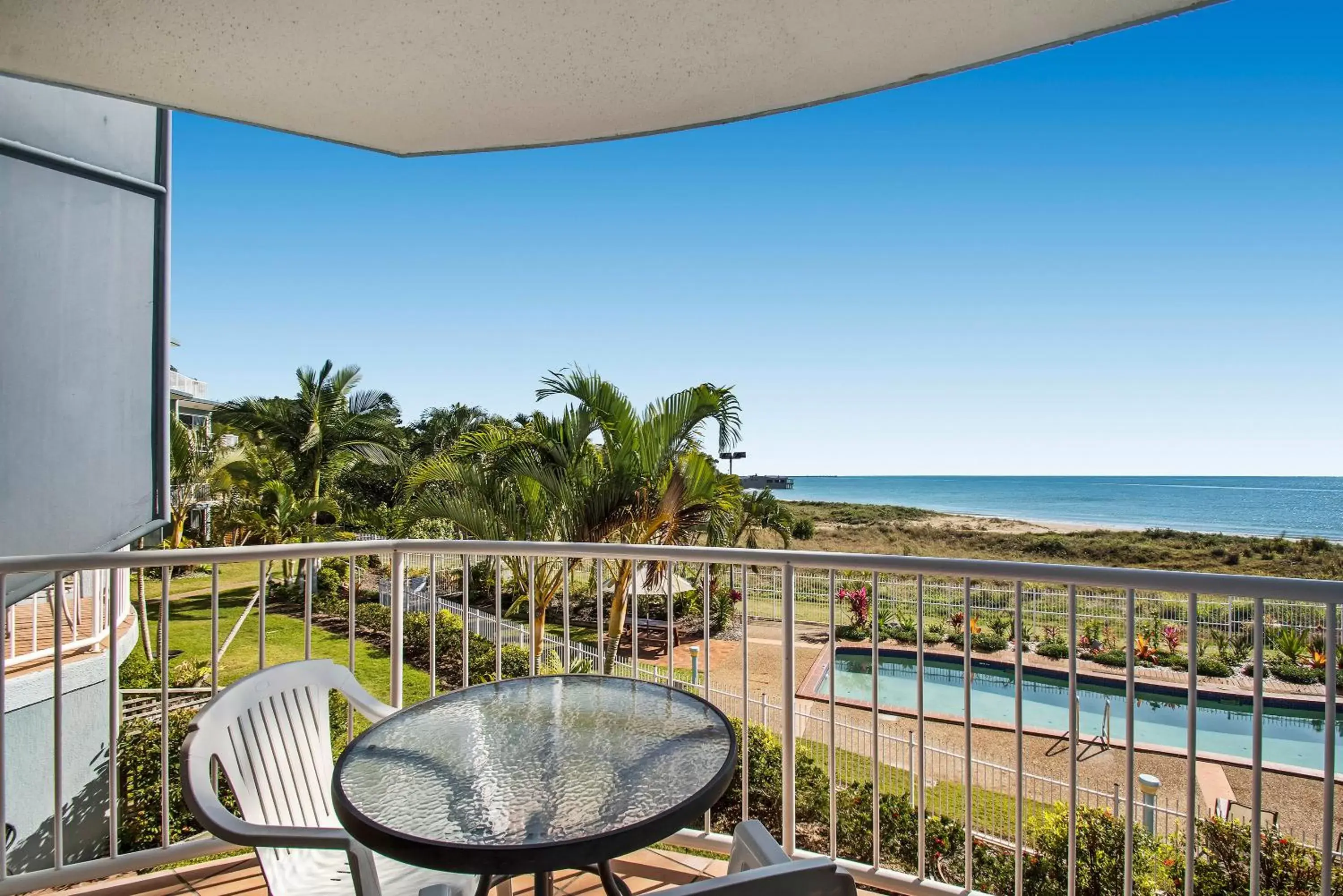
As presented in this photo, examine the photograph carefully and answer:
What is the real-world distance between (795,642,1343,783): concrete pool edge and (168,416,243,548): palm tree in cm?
1506

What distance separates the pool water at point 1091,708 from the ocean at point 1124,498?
2628 centimetres

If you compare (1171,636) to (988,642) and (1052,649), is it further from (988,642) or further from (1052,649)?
(988,642)

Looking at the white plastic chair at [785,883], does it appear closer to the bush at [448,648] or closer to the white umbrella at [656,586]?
the white umbrella at [656,586]

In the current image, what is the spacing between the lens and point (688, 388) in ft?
20.3

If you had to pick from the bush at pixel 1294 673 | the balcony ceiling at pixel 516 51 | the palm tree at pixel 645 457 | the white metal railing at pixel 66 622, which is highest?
the balcony ceiling at pixel 516 51

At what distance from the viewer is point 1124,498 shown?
49.1 m

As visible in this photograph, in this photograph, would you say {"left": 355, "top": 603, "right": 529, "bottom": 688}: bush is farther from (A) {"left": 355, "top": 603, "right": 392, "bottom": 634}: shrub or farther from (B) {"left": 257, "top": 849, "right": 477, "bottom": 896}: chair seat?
(B) {"left": 257, "top": 849, "right": 477, "bottom": 896}: chair seat

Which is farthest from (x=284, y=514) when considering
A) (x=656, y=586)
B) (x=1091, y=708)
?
(x=1091, y=708)

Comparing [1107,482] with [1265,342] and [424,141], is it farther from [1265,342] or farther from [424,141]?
[424,141]

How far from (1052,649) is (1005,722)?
362 centimetres

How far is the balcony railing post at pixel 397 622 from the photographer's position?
256cm

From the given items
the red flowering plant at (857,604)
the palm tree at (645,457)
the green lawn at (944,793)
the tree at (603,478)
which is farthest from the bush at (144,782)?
the red flowering plant at (857,604)

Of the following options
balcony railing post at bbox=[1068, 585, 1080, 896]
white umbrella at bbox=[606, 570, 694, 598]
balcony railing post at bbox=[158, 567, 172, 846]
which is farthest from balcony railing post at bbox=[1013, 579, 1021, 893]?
balcony railing post at bbox=[158, 567, 172, 846]

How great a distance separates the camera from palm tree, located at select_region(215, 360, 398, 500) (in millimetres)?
16438
